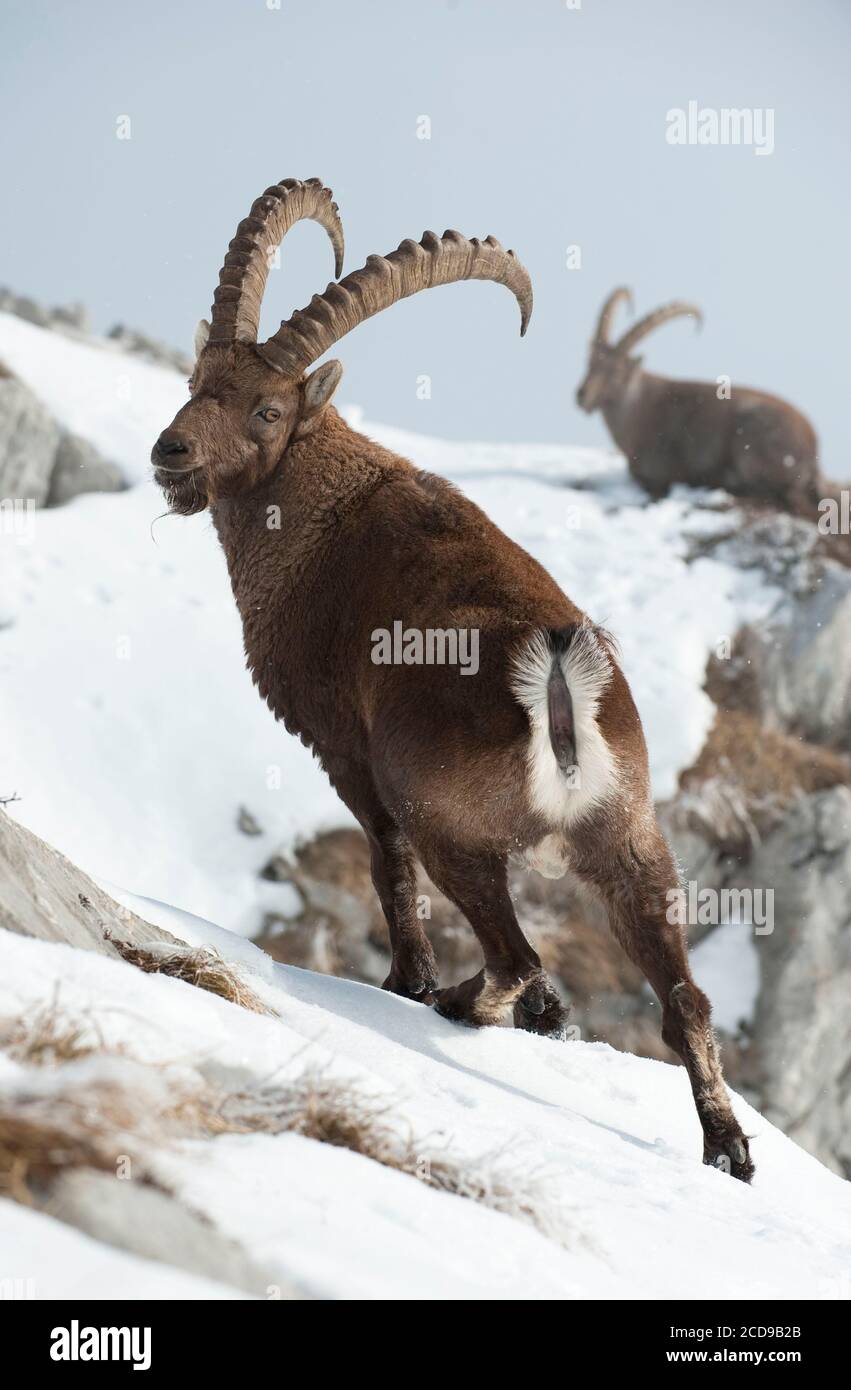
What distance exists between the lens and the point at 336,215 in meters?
8.16

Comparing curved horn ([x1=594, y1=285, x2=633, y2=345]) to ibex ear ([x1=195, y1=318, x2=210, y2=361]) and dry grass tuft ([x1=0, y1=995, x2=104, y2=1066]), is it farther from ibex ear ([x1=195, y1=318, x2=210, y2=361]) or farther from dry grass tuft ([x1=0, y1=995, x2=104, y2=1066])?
dry grass tuft ([x1=0, y1=995, x2=104, y2=1066])

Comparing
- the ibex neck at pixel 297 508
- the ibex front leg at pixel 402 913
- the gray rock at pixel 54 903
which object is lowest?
the ibex front leg at pixel 402 913

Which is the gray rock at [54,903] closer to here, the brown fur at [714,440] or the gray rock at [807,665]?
the gray rock at [807,665]

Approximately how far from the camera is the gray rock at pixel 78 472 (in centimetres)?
2053

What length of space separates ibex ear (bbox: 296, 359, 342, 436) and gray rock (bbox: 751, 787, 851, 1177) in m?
10.9

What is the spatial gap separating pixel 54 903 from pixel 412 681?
1.82 meters

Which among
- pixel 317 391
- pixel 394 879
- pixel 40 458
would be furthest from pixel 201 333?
pixel 40 458

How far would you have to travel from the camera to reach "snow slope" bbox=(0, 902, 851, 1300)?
2.70 meters

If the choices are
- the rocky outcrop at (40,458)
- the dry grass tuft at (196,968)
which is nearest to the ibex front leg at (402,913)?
the dry grass tuft at (196,968)

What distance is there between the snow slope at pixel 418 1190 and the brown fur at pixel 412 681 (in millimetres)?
624

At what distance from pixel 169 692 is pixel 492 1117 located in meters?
12.9

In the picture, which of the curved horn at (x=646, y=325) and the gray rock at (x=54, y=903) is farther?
the curved horn at (x=646, y=325)

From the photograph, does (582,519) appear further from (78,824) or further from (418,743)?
(418,743)

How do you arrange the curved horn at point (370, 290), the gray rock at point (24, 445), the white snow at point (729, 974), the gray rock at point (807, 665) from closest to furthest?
1. the curved horn at point (370, 290)
2. the white snow at point (729, 974)
3. the gray rock at point (807, 665)
4. the gray rock at point (24, 445)
